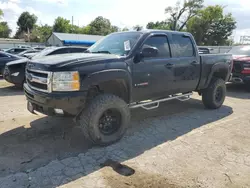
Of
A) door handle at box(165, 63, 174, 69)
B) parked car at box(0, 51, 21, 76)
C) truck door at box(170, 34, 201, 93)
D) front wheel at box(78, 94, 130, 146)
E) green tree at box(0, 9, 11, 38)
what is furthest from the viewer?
green tree at box(0, 9, 11, 38)

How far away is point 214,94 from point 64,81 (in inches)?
171

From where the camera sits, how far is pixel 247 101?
787 centimetres

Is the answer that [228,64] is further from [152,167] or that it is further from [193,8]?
[193,8]

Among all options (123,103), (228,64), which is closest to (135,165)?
(123,103)

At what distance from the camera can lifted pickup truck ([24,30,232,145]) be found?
3.62 meters

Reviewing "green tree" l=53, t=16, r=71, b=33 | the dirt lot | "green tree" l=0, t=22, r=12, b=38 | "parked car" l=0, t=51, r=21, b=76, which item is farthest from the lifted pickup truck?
"green tree" l=0, t=22, r=12, b=38

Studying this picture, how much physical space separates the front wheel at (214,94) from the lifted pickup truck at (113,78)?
658 millimetres

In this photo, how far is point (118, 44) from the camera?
4.75 m

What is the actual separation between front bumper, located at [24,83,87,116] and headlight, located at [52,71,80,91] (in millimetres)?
84

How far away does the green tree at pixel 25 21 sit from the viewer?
78938 millimetres

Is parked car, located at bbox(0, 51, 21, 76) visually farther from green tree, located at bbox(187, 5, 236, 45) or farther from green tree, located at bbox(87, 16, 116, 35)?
green tree, located at bbox(87, 16, 116, 35)

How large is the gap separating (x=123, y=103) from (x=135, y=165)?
3.71 feet

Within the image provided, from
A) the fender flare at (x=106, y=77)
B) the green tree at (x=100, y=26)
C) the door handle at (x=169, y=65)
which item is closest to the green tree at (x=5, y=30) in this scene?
the green tree at (x=100, y=26)

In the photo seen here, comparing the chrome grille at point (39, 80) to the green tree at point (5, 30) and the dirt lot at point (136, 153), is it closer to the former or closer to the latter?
the dirt lot at point (136, 153)
